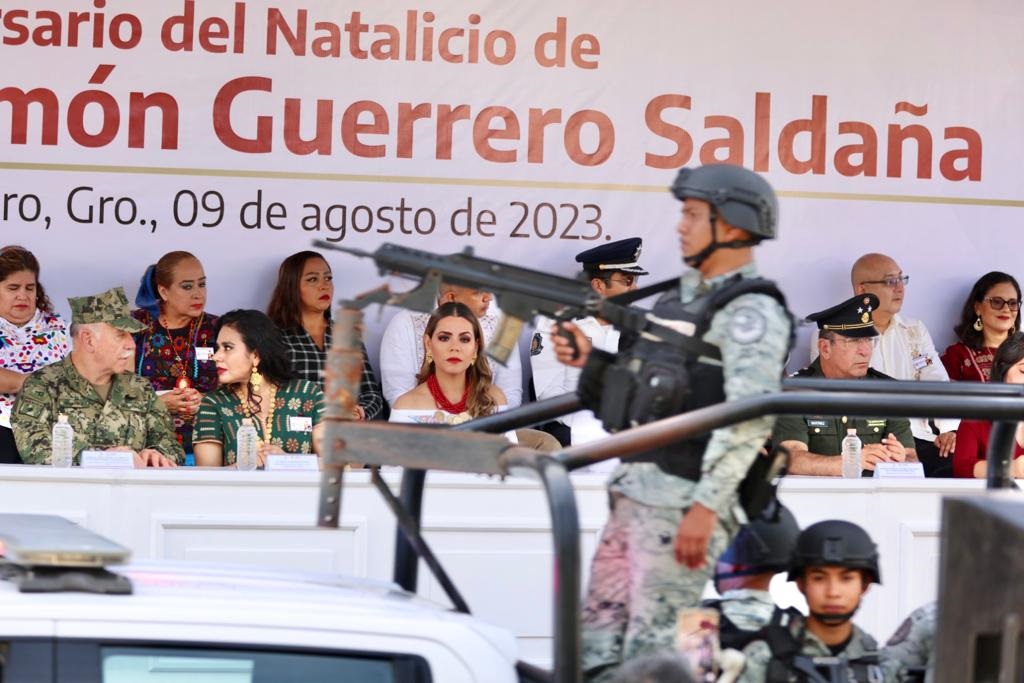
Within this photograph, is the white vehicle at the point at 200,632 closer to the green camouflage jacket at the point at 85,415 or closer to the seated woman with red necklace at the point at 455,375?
the green camouflage jacket at the point at 85,415

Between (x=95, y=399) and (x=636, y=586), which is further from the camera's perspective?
(x=95, y=399)

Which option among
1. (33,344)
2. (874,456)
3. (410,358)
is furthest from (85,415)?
(874,456)

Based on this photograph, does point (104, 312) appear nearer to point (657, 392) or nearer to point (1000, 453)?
point (657, 392)

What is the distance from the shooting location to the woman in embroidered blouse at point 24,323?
8.51 metres

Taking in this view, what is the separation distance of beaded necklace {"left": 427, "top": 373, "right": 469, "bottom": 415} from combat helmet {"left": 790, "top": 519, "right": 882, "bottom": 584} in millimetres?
4096

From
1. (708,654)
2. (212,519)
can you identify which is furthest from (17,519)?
(212,519)

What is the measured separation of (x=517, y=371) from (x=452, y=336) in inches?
33.4

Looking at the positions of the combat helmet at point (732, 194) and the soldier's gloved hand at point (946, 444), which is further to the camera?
the soldier's gloved hand at point (946, 444)

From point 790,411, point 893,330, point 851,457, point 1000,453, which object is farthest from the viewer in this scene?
point 893,330

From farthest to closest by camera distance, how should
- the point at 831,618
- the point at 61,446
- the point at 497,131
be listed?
1. the point at 497,131
2. the point at 61,446
3. the point at 831,618

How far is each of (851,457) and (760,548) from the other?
12.0 ft

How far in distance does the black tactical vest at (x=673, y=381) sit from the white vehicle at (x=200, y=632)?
2.30 feet

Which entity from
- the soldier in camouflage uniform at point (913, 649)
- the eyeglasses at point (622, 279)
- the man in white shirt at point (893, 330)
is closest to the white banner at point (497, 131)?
the man in white shirt at point (893, 330)

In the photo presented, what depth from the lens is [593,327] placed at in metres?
8.60
